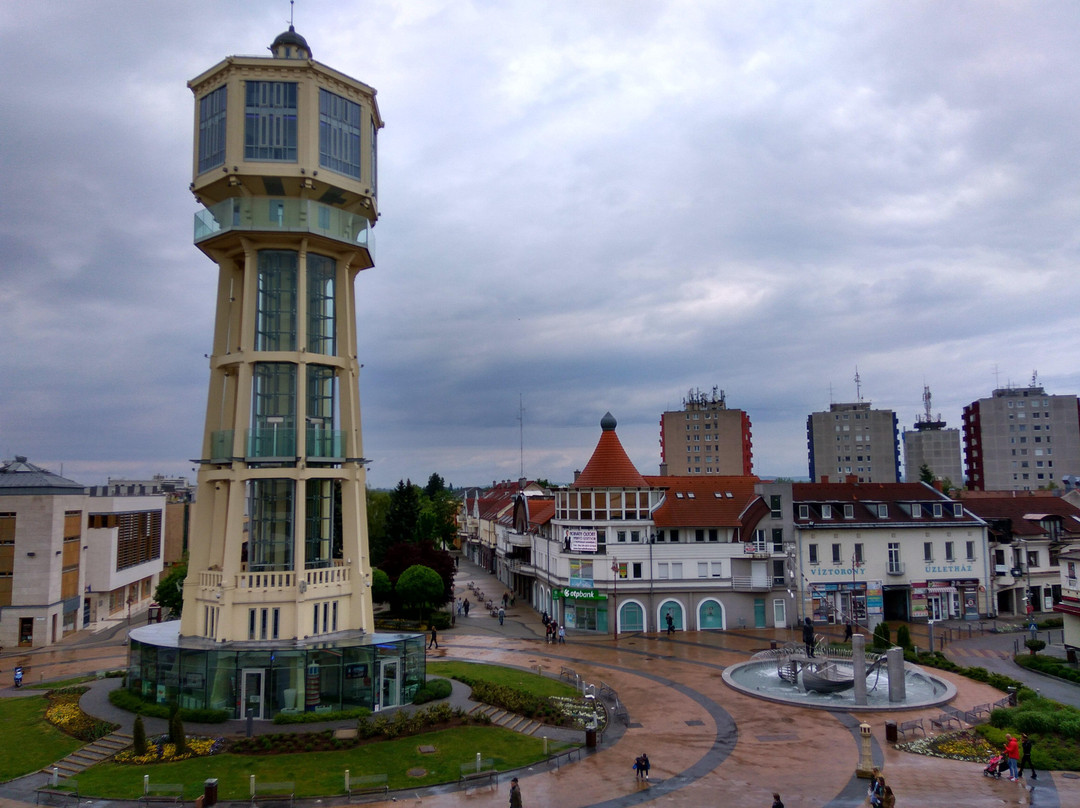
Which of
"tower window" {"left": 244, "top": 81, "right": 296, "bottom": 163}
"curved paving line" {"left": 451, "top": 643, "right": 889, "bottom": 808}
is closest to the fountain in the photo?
"curved paving line" {"left": 451, "top": 643, "right": 889, "bottom": 808}

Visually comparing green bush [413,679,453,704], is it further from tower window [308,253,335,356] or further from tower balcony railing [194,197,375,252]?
tower balcony railing [194,197,375,252]

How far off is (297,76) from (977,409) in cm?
13763

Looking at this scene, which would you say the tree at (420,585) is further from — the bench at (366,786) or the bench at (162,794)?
the bench at (162,794)

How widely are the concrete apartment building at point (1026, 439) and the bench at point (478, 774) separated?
134m

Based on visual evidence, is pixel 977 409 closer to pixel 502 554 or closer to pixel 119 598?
pixel 502 554

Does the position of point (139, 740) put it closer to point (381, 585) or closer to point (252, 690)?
point (252, 690)

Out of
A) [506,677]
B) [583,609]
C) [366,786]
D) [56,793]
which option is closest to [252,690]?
[56,793]

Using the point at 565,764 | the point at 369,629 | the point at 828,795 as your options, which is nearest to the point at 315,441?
the point at 369,629

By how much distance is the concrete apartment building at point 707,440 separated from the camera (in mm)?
126062

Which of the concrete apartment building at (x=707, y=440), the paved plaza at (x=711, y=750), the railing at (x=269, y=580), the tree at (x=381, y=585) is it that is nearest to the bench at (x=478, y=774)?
the paved plaza at (x=711, y=750)

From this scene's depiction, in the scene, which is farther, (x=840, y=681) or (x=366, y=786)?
(x=840, y=681)

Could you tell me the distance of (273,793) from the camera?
2453cm

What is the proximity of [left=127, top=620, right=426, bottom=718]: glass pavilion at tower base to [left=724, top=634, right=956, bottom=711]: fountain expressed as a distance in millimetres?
17788

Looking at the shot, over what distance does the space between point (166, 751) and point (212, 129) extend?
27.4 m
